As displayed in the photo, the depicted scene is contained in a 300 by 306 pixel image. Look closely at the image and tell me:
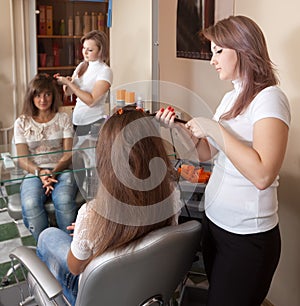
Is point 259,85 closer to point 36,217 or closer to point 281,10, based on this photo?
point 281,10

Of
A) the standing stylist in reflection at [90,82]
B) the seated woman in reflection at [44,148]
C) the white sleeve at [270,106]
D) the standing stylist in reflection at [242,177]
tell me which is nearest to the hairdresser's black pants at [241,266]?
the standing stylist in reflection at [242,177]

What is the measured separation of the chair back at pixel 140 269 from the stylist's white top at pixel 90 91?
92 centimetres

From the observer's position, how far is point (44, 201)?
5.53 feet

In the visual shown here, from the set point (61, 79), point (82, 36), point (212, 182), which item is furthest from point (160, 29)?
point (212, 182)

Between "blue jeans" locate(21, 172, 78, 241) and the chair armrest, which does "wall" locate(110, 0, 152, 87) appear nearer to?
"blue jeans" locate(21, 172, 78, 241)

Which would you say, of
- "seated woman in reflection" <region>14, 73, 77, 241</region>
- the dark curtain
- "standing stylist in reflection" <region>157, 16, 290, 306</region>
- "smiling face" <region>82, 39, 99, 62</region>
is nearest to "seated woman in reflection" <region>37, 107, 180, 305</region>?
"standing stylist in reflection" <region>157, 16, 290, 306</region>

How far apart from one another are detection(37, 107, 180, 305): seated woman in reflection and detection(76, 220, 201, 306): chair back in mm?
39

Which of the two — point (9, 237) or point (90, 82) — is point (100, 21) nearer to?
point (90, 82)

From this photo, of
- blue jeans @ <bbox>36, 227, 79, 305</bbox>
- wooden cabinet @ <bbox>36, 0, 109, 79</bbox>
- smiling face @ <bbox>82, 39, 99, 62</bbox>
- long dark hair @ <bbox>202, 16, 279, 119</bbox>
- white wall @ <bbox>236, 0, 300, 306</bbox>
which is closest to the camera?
long dark hair @ <bbox>202, 16, 279, 119</bbox>

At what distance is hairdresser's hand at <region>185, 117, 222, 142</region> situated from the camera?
95 cm

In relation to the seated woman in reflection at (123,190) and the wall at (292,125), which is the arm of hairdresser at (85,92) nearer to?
the wall at (292,125)

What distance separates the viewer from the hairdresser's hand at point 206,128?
95cm

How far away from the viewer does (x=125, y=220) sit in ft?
3.11

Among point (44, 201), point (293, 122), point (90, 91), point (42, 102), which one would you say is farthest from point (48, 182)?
point (293, 122)
